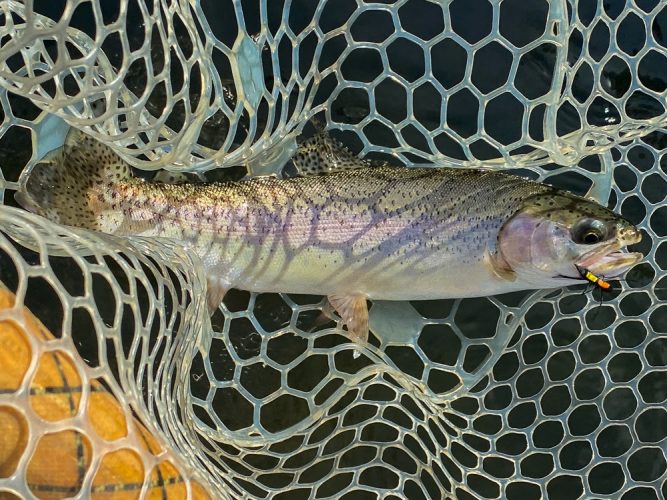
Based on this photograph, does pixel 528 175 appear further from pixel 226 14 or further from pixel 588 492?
pixel 226 14

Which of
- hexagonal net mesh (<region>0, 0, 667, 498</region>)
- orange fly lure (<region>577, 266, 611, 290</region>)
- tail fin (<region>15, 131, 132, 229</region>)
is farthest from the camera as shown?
hexagonal net mesh (<region>0, 0, 667, 498</region>)

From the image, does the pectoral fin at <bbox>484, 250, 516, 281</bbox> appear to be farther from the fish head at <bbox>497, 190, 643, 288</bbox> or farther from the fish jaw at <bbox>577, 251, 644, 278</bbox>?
Result: the fish jaw at <bbox>577, 251, 644, 278</bbox>

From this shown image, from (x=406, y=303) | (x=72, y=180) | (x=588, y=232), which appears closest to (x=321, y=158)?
(x=406, y=303)

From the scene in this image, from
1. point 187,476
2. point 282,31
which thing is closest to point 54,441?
point 187,476

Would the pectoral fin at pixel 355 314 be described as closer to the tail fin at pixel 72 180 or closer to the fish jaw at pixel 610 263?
the fish jaw at pixel 610 263

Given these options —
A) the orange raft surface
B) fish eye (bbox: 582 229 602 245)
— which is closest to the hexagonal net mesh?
fish eye (bbox: 582 229 602 245)

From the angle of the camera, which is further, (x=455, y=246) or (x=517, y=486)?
(x=517, y=486)
